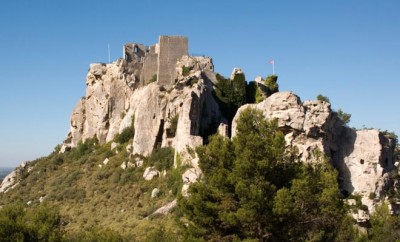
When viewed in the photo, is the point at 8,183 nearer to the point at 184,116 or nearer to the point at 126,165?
the point at 126,165

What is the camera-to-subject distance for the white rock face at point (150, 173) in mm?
42562

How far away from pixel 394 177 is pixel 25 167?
4472 cm

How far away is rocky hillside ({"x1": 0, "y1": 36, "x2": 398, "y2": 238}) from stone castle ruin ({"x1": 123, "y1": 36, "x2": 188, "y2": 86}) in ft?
0.34

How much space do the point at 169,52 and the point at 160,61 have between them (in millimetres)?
1355

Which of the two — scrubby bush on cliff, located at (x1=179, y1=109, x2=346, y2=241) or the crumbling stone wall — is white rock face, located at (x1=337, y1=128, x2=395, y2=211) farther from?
the crumbling stone wall

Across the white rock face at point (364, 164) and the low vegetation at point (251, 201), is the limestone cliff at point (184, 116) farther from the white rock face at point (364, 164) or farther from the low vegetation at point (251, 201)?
the low vegetation at point (251, 201)

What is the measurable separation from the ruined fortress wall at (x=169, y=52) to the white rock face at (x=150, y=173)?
10.9m

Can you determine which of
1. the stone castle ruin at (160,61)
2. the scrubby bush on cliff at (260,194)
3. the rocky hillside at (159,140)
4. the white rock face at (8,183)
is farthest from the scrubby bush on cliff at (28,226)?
the white rock face at (8,183)

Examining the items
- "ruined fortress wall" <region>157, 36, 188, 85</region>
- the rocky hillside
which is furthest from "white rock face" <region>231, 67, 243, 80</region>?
"ruined fortress wall" <region>157, 36, 188, 85</region>

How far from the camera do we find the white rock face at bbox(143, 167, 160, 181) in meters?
42.6

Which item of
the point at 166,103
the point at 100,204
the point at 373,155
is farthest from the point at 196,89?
the point at 373,155

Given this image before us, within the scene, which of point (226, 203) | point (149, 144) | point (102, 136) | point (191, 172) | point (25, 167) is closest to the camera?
point (226, 203)

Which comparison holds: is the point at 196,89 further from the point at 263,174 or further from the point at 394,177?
the point at 263,174

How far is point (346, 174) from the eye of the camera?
37906mm
